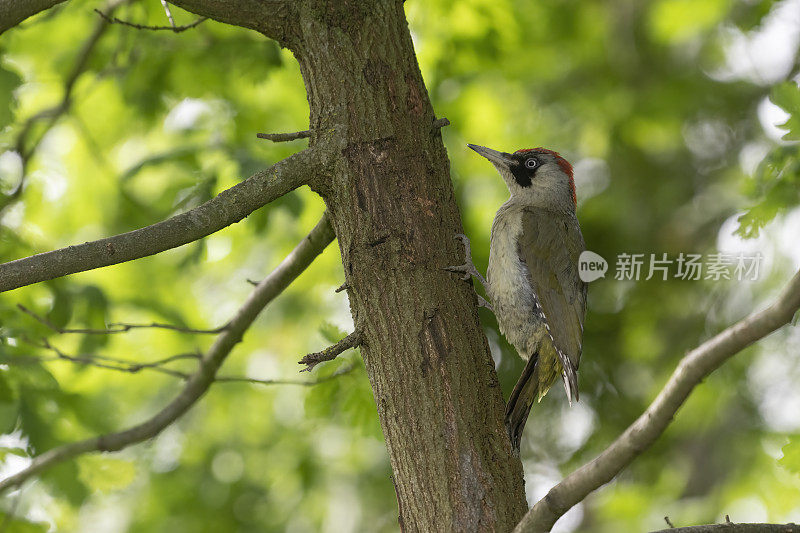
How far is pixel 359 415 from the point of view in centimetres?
370

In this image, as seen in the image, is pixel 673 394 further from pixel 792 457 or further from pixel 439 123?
pixel 792 457

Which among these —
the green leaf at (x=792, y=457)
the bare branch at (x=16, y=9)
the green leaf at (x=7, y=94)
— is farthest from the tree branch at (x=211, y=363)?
the green leaf at (x=792, y=457)

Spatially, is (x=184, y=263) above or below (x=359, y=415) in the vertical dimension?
above

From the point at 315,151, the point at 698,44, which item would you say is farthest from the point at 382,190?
the point at 698,44

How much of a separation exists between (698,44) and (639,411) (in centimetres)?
434

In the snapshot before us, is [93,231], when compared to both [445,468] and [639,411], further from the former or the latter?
[445,468]

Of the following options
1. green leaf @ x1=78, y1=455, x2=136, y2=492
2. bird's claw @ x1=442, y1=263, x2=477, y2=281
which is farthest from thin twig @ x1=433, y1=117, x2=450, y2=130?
green leaf @ x1=78, y1=455, x2=136, y2=492

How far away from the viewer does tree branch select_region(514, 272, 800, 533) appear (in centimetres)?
152

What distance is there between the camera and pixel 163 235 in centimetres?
209

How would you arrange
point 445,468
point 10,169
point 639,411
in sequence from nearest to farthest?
point 445,468 → point 10,169 → point 639,411

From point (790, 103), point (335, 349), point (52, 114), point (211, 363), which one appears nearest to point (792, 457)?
point (790, 103)

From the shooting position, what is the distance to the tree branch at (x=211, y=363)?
293 centimetres

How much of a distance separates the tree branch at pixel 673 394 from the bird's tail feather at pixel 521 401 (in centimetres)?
76

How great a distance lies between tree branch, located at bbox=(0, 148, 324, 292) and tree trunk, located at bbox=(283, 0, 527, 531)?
0.69ft
